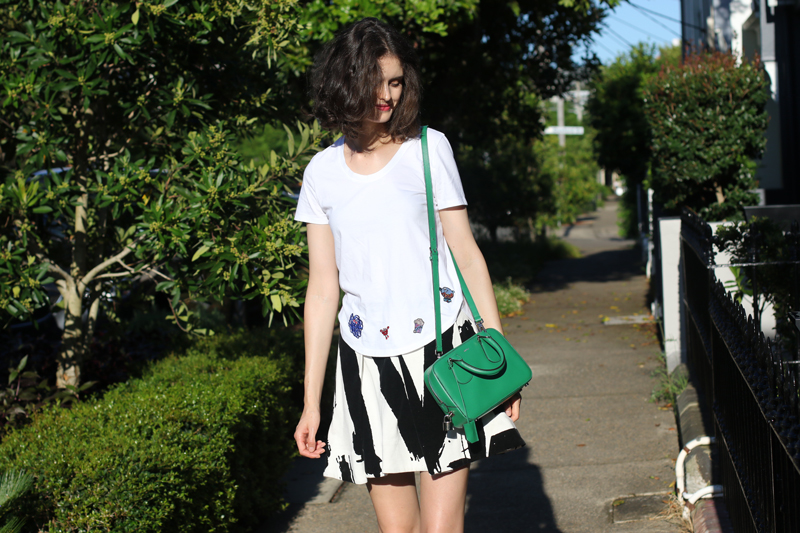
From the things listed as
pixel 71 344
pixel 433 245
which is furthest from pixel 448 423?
pixel 71 344

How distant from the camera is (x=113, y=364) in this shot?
4883mm

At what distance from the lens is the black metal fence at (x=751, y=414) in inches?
81.0

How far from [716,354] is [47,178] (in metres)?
3.61

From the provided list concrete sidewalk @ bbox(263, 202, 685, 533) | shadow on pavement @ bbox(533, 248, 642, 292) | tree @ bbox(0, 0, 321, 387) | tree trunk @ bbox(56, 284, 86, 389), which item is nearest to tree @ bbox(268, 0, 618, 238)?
shadow on pavement @ bbox(533, 248, 642, 292)

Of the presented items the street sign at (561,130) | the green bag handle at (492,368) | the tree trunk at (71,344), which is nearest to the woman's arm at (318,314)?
the green bag handle at (492,368)

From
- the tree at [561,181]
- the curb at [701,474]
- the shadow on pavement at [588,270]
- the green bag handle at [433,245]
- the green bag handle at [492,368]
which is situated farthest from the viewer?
the tree at [561,181]

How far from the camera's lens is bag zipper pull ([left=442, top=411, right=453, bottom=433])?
213 centimetres

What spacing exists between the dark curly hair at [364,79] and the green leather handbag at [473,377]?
0.53 meters

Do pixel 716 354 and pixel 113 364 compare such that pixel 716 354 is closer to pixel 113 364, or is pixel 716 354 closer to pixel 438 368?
pixel 438 368

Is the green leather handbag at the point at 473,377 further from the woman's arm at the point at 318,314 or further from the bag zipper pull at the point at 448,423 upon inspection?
the woman's arm at the point at 318,314

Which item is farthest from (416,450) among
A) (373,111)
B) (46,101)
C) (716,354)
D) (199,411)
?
(46,101)

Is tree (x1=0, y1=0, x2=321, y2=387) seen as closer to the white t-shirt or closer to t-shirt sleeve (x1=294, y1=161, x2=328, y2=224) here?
t-shirt sleeve (x1=294, y1=161, x2=328, y2=224)

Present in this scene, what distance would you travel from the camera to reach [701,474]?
12.6 ft

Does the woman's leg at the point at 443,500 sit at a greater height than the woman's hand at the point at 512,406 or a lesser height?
lesser
